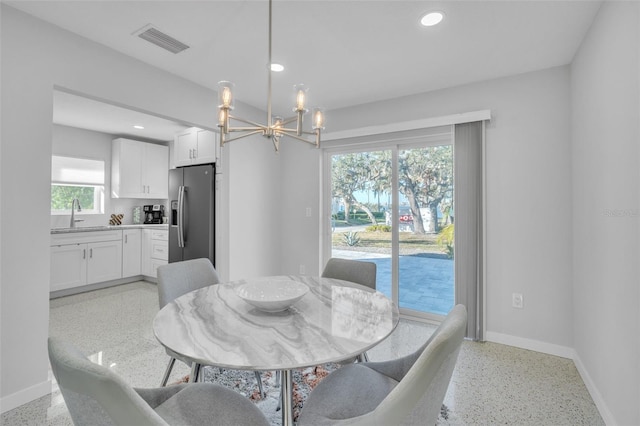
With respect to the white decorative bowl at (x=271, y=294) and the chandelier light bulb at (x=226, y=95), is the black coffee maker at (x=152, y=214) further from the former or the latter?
the chandelier light bulb at (x=226, y=95)

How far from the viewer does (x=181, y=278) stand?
2.10 metres

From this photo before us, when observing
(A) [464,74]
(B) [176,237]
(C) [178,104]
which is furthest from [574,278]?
(B) [176,237]

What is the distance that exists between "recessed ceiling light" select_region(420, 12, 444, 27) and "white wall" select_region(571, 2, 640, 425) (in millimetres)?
874

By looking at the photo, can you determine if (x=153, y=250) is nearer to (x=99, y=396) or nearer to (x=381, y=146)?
(x=381, y=146)

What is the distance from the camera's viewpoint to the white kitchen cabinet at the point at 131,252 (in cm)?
485

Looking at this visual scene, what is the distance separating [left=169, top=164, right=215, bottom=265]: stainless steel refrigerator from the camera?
3.69 metres

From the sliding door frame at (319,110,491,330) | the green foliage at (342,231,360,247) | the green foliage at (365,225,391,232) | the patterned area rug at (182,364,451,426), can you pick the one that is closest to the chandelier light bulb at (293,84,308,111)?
the patterned area rug at (182,364,451,426)

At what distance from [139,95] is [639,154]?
3.22 m

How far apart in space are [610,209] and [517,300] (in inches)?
50.8

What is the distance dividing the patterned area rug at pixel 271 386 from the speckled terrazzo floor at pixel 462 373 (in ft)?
0.78

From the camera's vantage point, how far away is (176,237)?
4199mm

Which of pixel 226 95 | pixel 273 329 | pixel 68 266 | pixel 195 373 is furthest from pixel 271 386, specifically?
pixel 68 266

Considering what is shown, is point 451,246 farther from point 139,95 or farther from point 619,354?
point 139,95

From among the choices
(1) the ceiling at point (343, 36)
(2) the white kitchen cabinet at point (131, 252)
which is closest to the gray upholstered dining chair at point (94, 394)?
(1) the ceiling at point (343, 36)
